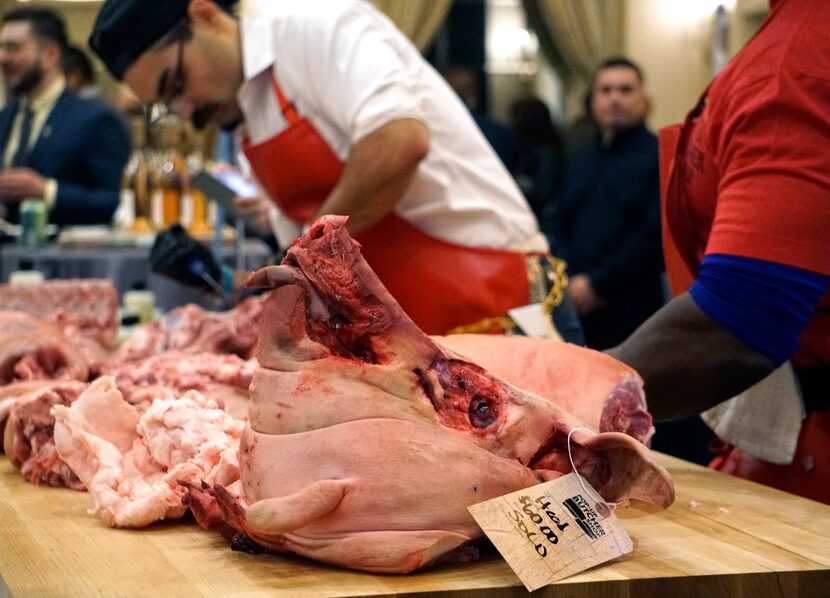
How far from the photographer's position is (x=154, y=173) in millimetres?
6352

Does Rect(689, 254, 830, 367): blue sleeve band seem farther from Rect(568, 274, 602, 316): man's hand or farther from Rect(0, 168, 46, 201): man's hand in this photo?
Rect(0, 168, 46, 201): man's hand

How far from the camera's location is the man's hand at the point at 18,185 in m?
5.62

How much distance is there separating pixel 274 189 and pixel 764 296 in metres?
1.54

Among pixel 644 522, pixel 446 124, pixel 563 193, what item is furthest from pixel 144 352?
pixel 563 193

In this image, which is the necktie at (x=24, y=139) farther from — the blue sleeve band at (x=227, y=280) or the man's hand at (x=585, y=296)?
the blue sleeve band at (x=227, y=280)

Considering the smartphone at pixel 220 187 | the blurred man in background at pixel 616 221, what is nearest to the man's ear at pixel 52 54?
the blurred man in background at pixel 616 221

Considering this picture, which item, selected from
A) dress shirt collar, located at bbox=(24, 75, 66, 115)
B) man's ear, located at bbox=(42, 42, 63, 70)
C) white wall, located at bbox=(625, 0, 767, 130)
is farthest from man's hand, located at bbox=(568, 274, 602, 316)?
white wall, located at bbox=(625, 0, 767, 130)

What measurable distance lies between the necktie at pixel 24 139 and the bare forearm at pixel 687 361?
4.82m

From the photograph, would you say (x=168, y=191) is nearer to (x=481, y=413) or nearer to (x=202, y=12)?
(x=202, y=12)

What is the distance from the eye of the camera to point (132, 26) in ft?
9.29

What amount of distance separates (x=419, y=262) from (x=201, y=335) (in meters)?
0.52

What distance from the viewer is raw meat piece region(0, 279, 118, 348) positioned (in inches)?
113

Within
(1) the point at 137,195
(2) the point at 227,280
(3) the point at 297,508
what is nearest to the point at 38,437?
(3) the point at 297,508

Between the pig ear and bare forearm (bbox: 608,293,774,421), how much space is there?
0.63 metres
